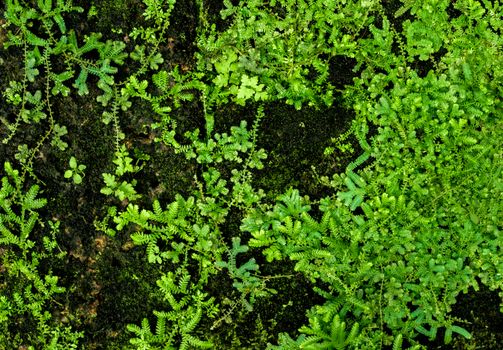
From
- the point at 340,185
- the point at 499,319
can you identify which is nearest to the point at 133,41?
the point at 340,185

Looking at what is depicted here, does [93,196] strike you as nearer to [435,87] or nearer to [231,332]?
[231,332]

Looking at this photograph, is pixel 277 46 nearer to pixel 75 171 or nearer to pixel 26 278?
pixel 75 171

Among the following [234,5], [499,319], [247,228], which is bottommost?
[499,319]

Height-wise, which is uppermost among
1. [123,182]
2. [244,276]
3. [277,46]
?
[277,46]

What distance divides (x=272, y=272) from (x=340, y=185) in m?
0.76

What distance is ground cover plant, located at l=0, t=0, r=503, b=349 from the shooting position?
3334mm

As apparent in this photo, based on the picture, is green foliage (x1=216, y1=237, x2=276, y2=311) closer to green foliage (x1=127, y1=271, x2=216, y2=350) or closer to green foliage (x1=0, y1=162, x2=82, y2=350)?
green foliage (x1=127, y1=271, x2=216, y2=350)

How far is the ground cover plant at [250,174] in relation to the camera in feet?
10.9

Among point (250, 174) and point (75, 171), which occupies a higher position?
point (250, 174)

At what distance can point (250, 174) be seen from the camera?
11.3 ft

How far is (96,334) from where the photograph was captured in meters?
3.47

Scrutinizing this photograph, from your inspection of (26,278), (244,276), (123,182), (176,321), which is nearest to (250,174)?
(244,276)

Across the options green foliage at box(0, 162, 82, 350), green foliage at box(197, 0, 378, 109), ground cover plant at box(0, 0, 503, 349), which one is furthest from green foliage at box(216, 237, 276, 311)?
green foliage at box(0, 162, 82, 350)

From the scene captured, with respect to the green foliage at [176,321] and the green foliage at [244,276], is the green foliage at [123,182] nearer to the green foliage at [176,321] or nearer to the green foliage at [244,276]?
the green foliage at [176,321]
